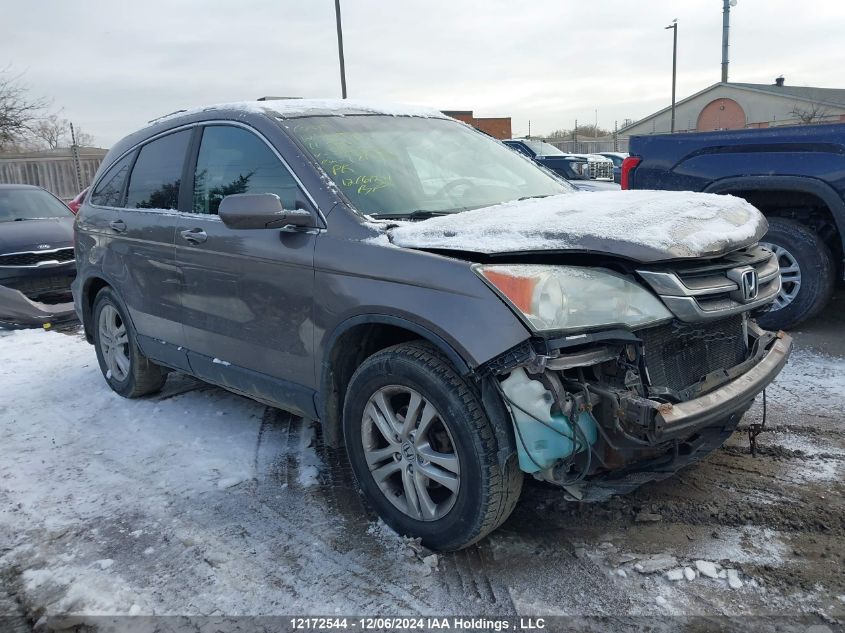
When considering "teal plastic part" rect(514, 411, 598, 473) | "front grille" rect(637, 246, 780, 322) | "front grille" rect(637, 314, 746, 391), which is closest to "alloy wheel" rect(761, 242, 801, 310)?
"front grille" rect(637, 246, 780, 322)

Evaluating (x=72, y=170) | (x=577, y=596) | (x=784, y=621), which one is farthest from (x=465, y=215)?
(x=72, y=170)

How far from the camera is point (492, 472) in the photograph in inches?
101

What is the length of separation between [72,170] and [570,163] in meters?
15.0

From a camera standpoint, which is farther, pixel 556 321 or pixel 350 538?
pixel 350 538

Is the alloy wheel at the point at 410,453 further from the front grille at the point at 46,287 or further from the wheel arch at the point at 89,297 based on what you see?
the front grille at the point at 46,287

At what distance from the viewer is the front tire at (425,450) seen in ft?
8.46

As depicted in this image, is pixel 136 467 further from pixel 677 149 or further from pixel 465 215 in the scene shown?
pixel 677 149

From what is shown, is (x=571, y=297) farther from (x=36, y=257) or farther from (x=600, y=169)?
(x=600, y=169)

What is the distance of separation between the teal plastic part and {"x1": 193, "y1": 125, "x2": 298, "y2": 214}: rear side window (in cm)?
166

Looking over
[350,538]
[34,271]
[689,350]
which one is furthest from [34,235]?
[689,350]

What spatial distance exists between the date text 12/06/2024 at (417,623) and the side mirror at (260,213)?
68.1 inches

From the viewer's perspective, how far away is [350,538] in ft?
9.97

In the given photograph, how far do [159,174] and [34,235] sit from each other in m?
4.59

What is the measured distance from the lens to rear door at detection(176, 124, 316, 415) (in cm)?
330
